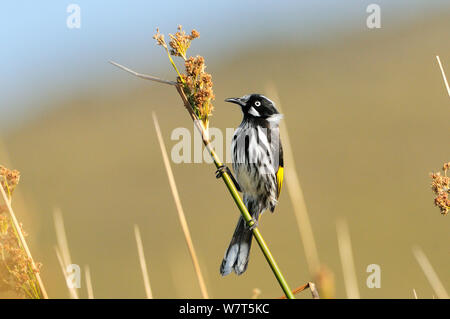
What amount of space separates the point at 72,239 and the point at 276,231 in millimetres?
5006

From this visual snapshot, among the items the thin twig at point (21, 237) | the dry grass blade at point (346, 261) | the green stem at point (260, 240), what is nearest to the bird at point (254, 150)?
the dry grass blade at point (346, 261)

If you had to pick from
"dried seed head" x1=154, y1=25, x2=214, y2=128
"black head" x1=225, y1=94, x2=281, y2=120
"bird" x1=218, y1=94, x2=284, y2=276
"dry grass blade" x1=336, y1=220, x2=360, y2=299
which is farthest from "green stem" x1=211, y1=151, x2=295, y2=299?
"black head" x1=225, y1=94, x2=281, y2=120

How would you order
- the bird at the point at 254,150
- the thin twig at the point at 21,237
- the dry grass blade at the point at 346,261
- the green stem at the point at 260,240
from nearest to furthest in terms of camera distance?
the green stem at the point at 260,240 < the thin twig at the point at 21,237 < the dry grass blade at the point at 346,261 < the bird at the point at 254,150

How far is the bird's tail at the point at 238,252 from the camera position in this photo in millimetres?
2064

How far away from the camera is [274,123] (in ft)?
7.79

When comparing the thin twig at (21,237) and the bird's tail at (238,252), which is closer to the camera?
the thin twig at (21,237)

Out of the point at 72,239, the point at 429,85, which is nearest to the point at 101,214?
the point at 72,239

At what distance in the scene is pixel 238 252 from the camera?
2.14 meters

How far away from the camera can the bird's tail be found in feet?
6.77

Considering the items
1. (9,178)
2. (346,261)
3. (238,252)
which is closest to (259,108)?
(238,252)

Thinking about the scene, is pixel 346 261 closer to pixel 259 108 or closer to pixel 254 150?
pixel 254 150

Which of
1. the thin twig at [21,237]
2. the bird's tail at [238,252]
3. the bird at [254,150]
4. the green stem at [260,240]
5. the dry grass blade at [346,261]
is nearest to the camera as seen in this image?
the green stem at [260,240]

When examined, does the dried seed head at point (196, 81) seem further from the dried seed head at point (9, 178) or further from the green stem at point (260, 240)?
the dried seed head at point (9, 178)
